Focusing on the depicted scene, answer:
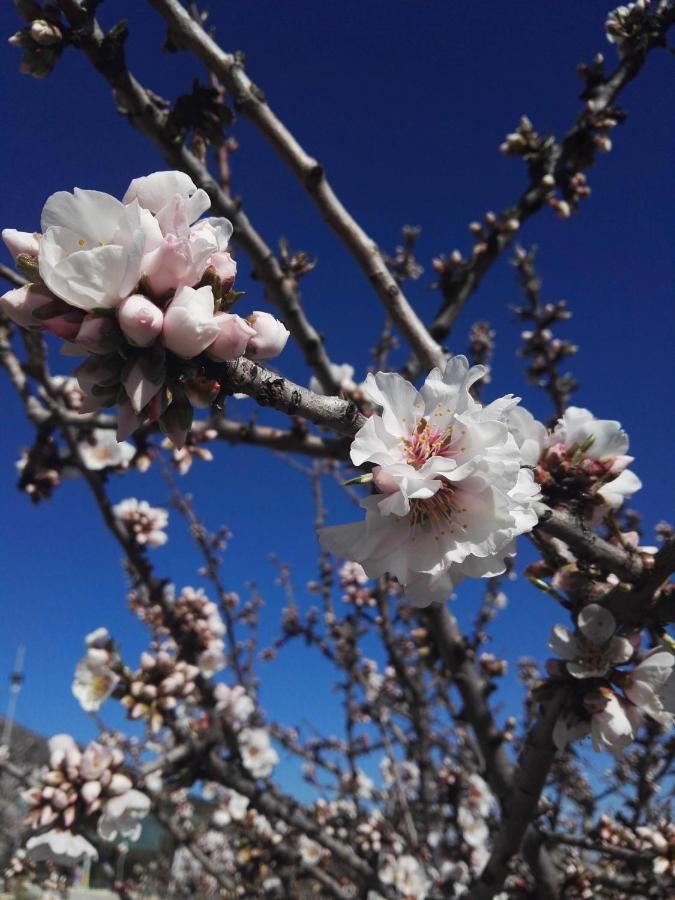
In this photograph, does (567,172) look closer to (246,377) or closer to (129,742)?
(246,377)

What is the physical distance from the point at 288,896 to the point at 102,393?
4489 mm

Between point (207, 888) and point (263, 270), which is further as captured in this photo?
point (207, 888)

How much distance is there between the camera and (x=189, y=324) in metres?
0.94

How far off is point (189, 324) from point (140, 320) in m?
0.08

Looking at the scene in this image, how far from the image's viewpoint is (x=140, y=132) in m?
2.32

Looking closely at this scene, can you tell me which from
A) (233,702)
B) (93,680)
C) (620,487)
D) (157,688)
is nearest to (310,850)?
(233,702)

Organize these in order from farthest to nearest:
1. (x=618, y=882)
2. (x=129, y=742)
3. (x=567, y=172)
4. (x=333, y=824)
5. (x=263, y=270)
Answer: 1. (x=129, y=742)
2. (x=333, y=824)
3. (x=567, y=172)
4. (x=618, y=882)
5. (x=263, y=270)

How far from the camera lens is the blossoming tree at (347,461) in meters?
1.03

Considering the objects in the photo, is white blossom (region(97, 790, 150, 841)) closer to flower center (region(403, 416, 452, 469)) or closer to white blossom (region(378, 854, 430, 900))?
flower center (region(403, 416, 452, 469))

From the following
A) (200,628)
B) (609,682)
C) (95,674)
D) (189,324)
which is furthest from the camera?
(200,628)

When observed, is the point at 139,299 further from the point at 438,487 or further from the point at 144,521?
the point at 144,521

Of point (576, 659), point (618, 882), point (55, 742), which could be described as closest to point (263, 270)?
point (576, 659)

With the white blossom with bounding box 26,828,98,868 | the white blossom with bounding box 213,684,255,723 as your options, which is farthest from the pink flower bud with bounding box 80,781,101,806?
the white blossom with bounding box 213,684,255,723

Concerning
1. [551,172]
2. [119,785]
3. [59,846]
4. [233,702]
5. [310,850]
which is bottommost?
[59,846]
